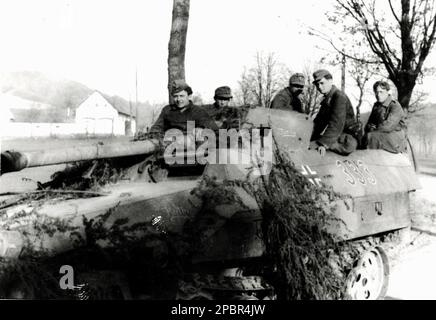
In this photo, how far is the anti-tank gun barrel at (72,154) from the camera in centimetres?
393

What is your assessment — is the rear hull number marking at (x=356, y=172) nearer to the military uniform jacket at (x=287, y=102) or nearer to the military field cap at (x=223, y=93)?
the military uniform jacket at (x=287, y=102)

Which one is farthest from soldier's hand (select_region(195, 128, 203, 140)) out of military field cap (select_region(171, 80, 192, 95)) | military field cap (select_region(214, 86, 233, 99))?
military field cap (select_region(214, 86, 233, 99))

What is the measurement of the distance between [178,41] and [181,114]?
4.08 meters

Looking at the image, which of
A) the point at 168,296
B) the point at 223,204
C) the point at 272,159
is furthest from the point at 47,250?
the point at 272,159

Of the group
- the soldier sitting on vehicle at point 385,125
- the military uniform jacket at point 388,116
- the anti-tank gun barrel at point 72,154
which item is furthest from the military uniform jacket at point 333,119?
the anti-tank gun barrel at point 72,154

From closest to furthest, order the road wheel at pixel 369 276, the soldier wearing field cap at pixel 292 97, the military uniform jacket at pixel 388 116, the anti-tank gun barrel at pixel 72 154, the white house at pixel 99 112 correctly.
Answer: the anti-tank gun barrel at pixel 72 154 → the road wheel at pixel 369 276 → the military uniform jacket at pixel 388 116 → the soldier wearing field cap at pixel 292 97 → the white house at pixel 99 112

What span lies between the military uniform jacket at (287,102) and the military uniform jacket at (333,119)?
72 cm

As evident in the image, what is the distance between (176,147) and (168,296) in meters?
1.65

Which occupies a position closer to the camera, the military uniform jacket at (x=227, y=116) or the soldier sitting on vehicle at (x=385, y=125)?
the military uniform jacket at (x=227, y=116)

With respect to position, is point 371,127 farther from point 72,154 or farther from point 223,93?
point 72,154

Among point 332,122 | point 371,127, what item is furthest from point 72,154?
point 371,127

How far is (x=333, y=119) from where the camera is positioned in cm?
675

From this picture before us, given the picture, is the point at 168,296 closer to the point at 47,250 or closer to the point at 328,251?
the point at 47,250

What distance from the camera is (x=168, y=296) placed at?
437cm
